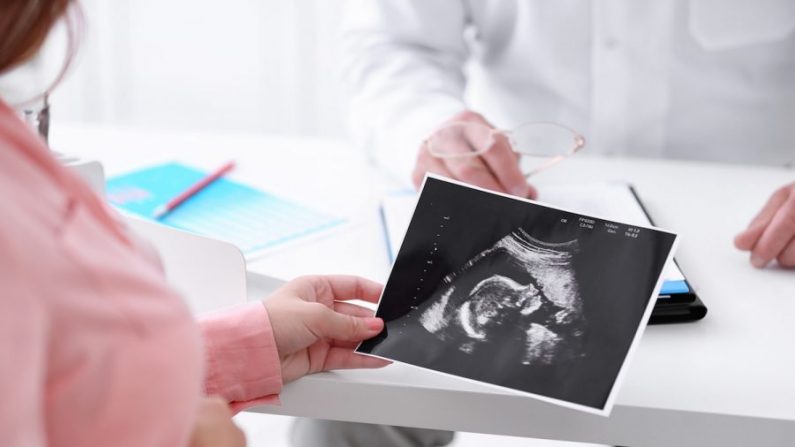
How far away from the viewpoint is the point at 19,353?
0.39m

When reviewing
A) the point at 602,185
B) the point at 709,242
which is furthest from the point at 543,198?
the point at 709,242

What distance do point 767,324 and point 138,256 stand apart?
1.78ft

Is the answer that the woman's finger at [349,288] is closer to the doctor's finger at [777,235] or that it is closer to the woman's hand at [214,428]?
the woman's hand at [214,428]

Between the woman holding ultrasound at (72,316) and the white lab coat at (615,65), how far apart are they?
2.60ft

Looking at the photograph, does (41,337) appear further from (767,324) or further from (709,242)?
(709,242)

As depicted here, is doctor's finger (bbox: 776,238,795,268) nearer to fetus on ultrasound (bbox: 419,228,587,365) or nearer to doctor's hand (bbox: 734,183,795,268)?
doctor's hand (bbox: 734,183,795,268)

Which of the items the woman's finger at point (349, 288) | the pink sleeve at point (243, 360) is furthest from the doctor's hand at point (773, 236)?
the pink sleeve at point (243, 360)

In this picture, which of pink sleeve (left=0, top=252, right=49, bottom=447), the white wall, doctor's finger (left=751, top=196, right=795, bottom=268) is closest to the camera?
pink sleeve (left=0, top=252, right=49, bottom=447)

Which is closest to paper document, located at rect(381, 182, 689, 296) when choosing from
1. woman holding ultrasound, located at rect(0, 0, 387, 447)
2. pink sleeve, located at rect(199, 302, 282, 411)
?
pink sleeve, located at rect(199, 302, 282, 411)

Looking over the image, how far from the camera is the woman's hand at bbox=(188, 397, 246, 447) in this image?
564 millimetres

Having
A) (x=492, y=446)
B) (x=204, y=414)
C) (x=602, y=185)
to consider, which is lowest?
(x=492, y=446)

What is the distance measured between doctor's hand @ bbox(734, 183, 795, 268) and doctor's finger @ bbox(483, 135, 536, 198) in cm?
22

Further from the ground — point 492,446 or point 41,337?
point 41,337

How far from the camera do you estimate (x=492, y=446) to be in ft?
5.44
